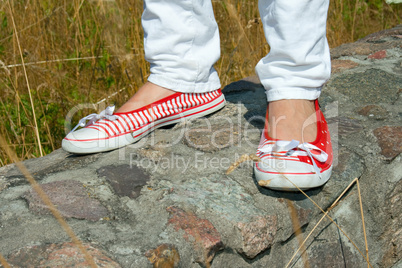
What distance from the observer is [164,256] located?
0.99m

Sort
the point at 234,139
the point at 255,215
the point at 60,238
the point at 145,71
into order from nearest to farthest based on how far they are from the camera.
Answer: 1. the point at 60,238
2. the point at 255,215
3. the point at 234,139
4. the point at 145,71

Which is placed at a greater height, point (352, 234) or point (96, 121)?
point (96, 121)

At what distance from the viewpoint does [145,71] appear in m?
2.61

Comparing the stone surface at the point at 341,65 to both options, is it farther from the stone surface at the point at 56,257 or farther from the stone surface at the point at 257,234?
the stone surface at the point at 56,257

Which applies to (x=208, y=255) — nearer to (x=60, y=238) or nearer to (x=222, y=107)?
(x=60, y=238)

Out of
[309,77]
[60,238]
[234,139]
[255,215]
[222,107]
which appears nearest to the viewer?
[60,238]

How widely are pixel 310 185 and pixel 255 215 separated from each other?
0.19 meters

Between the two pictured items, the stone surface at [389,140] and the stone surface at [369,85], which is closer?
the stone surface at [389,140]

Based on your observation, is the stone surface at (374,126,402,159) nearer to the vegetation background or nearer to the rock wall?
the rock wall

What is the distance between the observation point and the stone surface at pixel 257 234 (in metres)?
1.12

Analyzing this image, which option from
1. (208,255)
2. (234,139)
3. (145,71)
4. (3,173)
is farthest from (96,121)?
(145,71)

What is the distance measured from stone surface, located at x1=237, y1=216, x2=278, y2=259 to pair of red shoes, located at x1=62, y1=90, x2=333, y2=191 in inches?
4.1

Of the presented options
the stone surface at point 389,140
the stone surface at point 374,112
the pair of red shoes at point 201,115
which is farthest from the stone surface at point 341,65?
the pair of red shoes at point 201,115

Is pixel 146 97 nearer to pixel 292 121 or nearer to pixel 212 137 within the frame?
pixel 212 137
